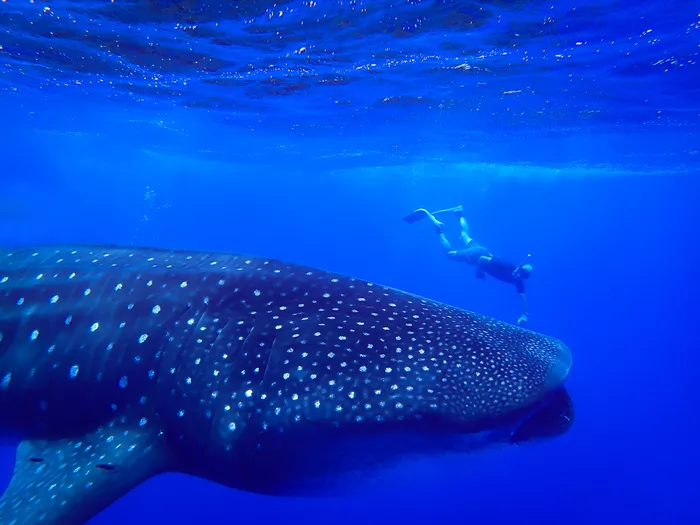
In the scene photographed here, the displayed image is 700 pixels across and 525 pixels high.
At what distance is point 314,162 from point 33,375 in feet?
129

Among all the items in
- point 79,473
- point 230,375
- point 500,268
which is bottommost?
point 500,268

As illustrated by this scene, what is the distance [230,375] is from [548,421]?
1887 mm

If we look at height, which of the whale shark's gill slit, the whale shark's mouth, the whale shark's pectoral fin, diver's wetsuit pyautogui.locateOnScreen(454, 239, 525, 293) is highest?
the whale shark's gill slit

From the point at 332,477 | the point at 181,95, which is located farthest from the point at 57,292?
the point at 181,95

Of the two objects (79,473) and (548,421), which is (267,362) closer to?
(79,473)

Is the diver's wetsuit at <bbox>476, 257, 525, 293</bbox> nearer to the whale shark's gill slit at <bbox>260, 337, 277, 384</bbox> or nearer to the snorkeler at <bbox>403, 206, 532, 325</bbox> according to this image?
the snorkeler at <bbox>403, 206, 532, 325</bbox>

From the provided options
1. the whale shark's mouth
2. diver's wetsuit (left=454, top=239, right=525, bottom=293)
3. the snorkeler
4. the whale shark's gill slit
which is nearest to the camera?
the whale shark's mouth

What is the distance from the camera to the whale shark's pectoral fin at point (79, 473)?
270 cm

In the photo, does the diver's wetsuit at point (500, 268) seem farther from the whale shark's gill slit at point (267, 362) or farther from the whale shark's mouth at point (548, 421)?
the whale shark's gill slit at point (267, 362)

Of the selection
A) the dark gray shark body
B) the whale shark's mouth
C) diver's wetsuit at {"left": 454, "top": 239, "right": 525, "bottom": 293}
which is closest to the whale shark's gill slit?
the dark gray shark body

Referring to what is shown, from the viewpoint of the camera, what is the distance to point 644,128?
73.3 feet

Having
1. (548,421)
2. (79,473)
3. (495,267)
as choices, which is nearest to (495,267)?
(495,267)

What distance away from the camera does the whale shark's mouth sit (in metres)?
2.65

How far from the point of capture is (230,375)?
3074mm
